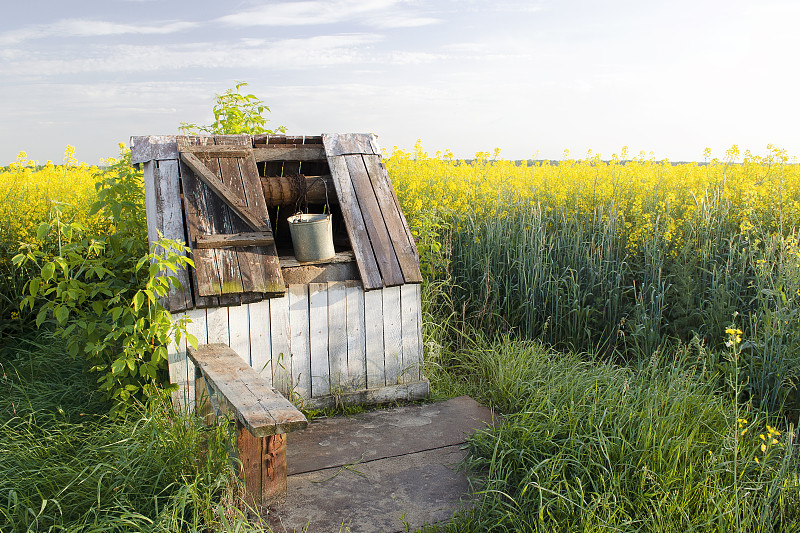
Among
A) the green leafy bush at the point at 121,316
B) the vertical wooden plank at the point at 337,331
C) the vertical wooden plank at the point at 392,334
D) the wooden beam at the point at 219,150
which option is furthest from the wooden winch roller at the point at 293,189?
the green leafy bush at the point at 121,316

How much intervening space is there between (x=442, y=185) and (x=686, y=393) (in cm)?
A: 454

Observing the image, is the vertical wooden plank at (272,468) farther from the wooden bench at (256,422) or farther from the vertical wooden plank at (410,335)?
the vertical wooden plank at (410,335)

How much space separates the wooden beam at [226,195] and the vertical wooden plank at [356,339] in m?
0.80

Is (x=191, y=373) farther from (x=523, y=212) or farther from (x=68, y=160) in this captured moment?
(x=68, y=160)

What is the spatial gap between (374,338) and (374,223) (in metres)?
0.89

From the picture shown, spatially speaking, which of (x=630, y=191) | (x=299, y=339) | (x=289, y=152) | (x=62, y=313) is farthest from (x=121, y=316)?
(x=630, y=191)

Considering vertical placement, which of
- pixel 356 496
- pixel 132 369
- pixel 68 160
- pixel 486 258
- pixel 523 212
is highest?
pixel 68 160

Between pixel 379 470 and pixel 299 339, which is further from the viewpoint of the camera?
pixel 299 339

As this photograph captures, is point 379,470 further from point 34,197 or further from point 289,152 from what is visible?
point 34,197

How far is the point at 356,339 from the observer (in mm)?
4523

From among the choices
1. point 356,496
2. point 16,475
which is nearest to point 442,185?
point 356,496

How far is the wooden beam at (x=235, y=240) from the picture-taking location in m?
4.21

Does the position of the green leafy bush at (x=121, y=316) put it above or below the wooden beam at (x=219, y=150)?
below

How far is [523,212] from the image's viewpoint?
6293 millimetres
